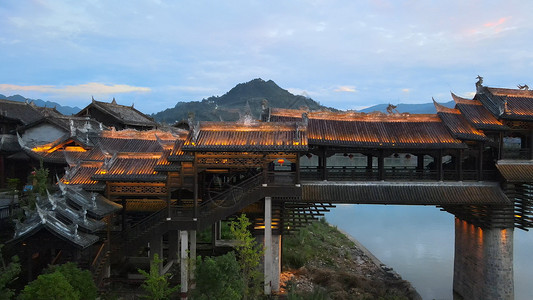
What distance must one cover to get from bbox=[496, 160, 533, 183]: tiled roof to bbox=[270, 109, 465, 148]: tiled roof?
253cm

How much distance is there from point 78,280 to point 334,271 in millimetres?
15799

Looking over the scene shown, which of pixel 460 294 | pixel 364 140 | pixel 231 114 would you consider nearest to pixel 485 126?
pixel 364 140

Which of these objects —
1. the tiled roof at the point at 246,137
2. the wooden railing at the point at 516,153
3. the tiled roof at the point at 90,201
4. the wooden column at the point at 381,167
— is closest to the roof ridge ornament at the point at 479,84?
the wooden railing at the point at 516,153

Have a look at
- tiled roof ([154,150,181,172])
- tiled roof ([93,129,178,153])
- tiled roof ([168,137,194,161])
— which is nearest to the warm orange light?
tiled roof ([93,129,178,153])

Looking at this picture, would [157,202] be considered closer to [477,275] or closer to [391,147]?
[391,147]

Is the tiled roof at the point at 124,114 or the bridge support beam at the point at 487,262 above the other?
the tiled roof at the point at 124,114

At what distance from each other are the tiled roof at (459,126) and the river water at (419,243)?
11.0m

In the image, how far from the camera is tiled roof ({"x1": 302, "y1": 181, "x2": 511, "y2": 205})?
17.7m

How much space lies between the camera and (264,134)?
16.7 metres

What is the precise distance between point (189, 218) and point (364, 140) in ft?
29.6

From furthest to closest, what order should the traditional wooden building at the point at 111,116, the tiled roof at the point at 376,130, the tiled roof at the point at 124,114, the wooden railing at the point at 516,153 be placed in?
the tiled roof at the point at 124,114, the traditional wooden building at the point at 111,116, the wooden railing at the point at 516,153, the tiled roof at the point at 376,130

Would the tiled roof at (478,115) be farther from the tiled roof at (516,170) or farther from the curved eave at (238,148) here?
the curved eave at (238,148)

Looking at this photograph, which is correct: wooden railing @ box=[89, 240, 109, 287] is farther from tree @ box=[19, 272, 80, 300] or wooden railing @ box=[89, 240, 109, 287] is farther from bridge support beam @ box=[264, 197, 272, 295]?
bridge support beam @ box=[264, 197, 272, 295]

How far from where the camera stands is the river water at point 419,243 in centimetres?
2535
